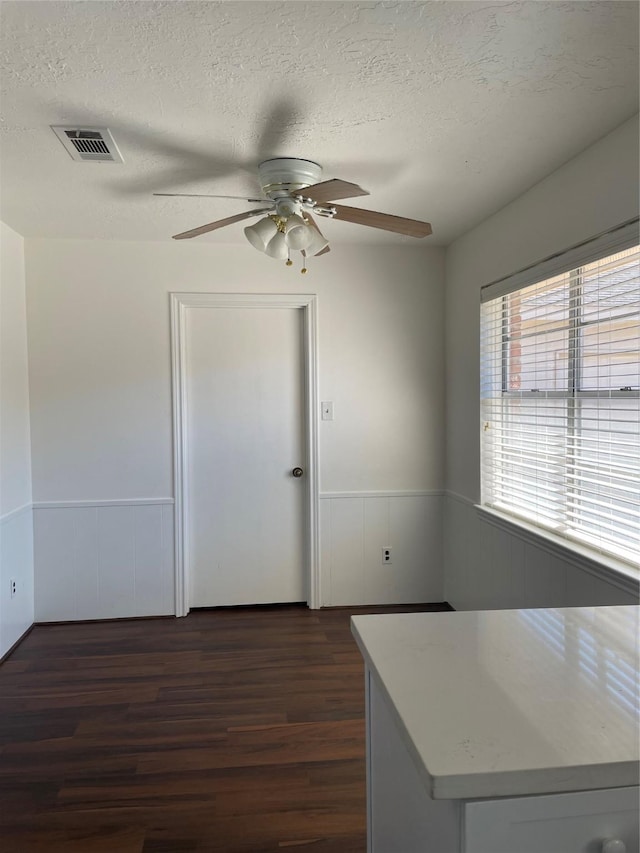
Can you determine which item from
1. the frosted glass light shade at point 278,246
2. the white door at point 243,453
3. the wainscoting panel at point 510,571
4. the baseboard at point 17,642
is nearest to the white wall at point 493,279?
the wainscoting panel at point 510,571

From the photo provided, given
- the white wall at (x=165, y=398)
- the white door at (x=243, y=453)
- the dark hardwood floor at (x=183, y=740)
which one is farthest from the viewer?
the white door at (x=243, y=453)

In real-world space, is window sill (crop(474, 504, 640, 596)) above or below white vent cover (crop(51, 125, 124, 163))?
below

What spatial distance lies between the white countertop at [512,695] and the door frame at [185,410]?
2.49 meters

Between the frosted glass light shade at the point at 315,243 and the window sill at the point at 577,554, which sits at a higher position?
the frosted glass light shade at the point at 315,243

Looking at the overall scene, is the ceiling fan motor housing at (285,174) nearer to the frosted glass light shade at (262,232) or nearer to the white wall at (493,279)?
the frosted glass light shade at (262,232)

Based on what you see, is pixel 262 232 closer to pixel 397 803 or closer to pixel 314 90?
pixel 314 90

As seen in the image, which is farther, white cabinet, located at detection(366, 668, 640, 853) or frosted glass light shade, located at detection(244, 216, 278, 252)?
frosted glass light shade, located at detection(244, 216, 278, 252)

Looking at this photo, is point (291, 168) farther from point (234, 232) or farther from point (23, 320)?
point (23, 320)

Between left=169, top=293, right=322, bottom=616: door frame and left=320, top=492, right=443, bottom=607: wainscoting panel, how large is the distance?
8cm

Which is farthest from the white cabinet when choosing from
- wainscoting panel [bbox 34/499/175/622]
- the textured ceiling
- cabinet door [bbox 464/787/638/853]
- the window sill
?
wainscoting panel [bbox 34/499/175/622]

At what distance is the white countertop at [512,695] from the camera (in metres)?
0.80

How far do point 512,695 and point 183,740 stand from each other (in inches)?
75.1

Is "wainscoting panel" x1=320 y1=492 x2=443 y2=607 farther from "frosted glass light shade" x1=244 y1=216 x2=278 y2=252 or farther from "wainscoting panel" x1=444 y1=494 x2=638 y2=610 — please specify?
"frosted glass light shade" x1=244 y1=216 x2=278 y2=252

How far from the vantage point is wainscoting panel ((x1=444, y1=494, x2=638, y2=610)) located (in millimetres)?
2293
